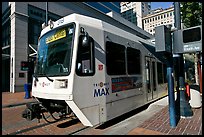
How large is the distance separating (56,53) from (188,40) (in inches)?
148

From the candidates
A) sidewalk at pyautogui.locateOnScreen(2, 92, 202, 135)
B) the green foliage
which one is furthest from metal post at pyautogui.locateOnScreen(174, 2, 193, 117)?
the green foliage

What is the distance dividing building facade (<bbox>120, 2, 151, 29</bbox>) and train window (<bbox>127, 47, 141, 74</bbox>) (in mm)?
59962

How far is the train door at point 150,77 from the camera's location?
7391mm

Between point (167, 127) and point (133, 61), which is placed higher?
point (133, 61)

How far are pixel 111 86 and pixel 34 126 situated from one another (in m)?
2.86

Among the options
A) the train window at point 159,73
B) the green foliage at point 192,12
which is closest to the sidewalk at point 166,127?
the train window at point 159,73

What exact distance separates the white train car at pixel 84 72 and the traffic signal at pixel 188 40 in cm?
164

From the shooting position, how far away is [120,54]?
5.65m

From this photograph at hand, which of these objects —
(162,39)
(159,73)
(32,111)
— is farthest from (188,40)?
(32,111)

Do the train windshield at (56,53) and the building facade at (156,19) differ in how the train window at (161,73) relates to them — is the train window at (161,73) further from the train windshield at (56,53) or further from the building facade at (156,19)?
the building facade at (156,19)

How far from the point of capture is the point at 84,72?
439cm

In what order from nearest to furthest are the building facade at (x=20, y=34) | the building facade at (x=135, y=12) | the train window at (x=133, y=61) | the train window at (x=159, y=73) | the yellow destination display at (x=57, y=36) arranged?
1. the yellow destination display at (x=57, y=36)
2. the train window at (x=133, y=61)
3. the train window at (x=159, y=73)
4. the building facade at (x=20, y=34)
5. the building facade at (x=135, y=12)

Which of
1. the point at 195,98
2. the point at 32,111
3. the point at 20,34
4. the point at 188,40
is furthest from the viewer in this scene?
the point at 20,34

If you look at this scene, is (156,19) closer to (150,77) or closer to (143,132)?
(150,77)
